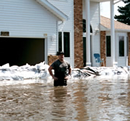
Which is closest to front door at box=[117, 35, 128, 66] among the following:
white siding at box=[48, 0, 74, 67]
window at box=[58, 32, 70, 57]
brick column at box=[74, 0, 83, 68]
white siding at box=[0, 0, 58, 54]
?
brick column at box=[74, 0, 83, 68]

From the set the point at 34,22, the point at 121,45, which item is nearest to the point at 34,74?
the point at 34,22

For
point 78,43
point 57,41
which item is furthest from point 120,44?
point 57,41

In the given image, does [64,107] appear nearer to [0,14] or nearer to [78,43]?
[0,14]

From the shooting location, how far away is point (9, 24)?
20562mm

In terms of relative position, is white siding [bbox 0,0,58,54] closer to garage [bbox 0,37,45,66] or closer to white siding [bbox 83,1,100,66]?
garage [bbox 0,37,45,66]

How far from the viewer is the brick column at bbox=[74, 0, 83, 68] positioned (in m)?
25.1

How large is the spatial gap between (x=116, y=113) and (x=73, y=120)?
1.16 metres

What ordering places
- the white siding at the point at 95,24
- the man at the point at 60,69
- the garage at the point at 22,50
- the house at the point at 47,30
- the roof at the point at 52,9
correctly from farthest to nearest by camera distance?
the white siding at the point at 95,24
the garage at the point at 22,50
the roof at the point at 52,9
the house at the point at 47,30
the man at the point at 60,69

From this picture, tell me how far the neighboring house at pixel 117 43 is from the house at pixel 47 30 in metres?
0.48

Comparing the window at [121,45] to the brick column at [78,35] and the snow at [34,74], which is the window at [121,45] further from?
the snow at [34,74]

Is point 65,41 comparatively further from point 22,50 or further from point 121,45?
point 121,45

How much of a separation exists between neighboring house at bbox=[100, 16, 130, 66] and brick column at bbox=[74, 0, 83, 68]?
9.00 ft

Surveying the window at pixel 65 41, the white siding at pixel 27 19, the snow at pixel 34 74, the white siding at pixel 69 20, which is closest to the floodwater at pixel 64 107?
the snow at pixel 34 74

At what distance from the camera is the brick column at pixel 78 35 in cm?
2511
